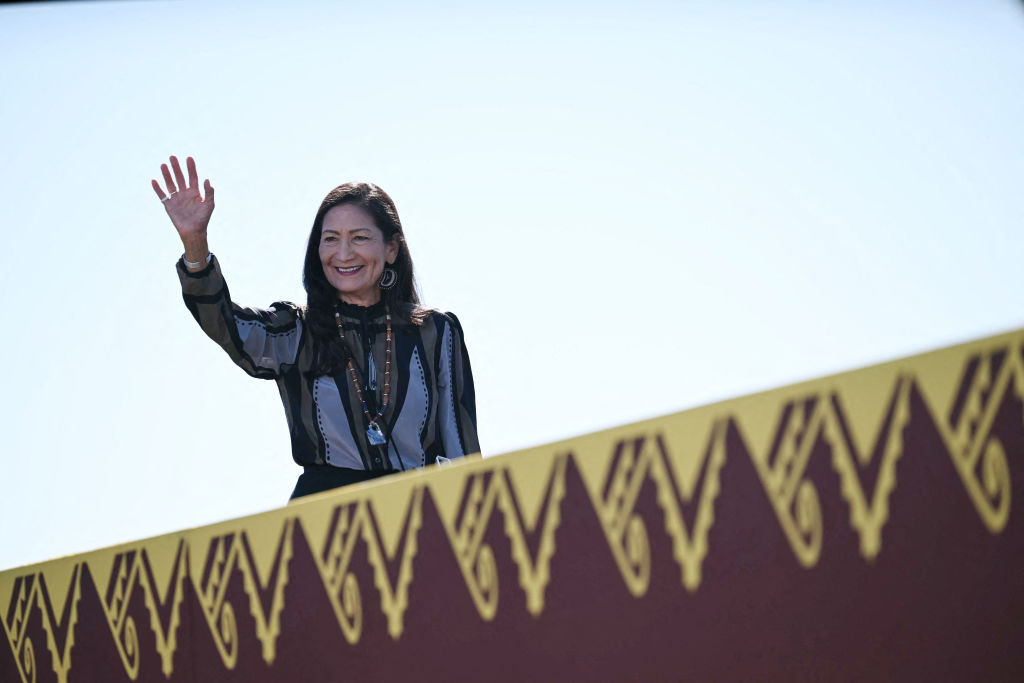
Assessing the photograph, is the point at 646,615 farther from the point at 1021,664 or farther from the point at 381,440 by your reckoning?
the point at 381,440

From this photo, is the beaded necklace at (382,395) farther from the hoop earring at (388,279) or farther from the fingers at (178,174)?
the fingers at (178,174)

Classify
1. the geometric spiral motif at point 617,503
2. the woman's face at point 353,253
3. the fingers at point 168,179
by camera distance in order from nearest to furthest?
1. the geometric spiral motif at point 617,503
2. the fingers at point 168,179
3. the woman's face at point 353,253

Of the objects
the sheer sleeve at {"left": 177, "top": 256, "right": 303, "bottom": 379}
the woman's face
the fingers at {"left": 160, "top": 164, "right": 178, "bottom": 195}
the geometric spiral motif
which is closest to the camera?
the geometric spiral motif

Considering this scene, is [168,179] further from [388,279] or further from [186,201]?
[388,279]

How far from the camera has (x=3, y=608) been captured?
211cm

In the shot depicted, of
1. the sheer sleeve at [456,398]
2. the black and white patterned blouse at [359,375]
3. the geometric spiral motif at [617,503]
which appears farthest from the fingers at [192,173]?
the geometric spiral motif at [617,503]

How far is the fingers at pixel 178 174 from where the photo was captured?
248 centimetres

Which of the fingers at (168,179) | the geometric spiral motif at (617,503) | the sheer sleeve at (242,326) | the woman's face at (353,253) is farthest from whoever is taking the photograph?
the woman's face at (353,253)

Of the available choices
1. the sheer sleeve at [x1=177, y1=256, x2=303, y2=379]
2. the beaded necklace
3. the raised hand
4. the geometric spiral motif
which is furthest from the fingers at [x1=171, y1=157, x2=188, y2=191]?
the geometric spiral motif

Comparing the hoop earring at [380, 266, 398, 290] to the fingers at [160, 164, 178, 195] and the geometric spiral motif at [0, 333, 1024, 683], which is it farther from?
the geometric spiral motif at [0, 333, 1024, 683]

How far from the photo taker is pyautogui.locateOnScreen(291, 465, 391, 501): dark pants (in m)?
2.38

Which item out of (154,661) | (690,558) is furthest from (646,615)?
(154,661)

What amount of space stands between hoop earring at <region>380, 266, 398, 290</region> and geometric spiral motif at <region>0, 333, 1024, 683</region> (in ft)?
3.44

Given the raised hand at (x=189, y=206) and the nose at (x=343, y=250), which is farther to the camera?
the nose at (x=343, y=250)
